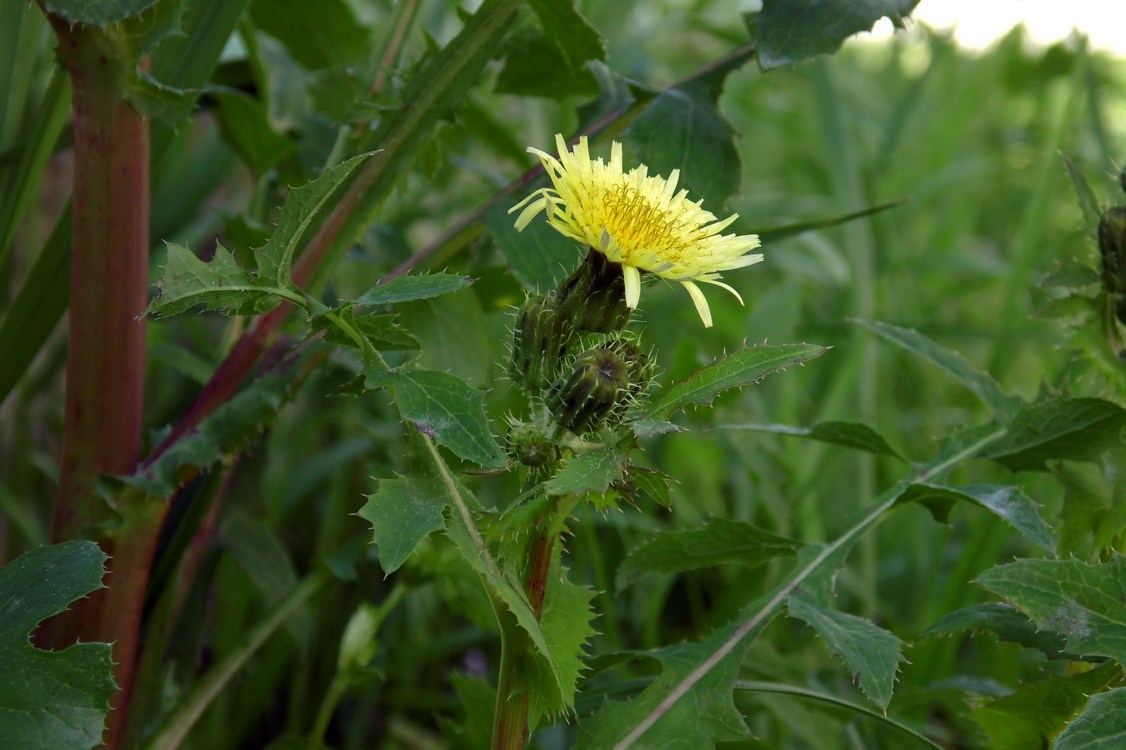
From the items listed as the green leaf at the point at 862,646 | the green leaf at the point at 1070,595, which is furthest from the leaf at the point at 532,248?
the green leaf at the point at 1070,595

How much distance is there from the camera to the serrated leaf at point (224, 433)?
111 cm

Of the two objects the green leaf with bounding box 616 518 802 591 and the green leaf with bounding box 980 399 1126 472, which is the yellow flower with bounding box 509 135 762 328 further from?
the green leaf with bounding box 980 399 1126 472

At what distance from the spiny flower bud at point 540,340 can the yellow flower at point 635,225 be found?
0.09 m

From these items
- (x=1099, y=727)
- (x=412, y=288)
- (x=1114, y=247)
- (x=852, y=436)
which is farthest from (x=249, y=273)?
(x=1114, y=247)

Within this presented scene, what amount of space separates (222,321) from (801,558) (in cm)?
173

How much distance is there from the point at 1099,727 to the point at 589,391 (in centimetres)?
55

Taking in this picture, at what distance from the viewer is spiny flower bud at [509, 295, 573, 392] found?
3.37 ft

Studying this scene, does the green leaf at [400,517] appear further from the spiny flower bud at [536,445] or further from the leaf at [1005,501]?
the leaf at [1005,501]

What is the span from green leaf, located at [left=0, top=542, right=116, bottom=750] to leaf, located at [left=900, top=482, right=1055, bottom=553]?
87cm

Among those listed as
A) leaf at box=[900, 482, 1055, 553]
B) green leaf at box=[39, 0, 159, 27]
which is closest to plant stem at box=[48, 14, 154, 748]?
green leaf at box=[39, 0, 159, 27]

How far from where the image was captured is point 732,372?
0.91 metres

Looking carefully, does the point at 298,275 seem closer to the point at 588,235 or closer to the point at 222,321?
the point at 588,235

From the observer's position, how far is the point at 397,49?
4.79 feet

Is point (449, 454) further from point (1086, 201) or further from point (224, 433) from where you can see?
point (1086, 201)
